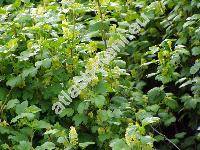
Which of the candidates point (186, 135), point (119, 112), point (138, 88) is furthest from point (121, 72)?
point (186, 135)

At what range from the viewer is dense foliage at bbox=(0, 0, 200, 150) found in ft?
7.82

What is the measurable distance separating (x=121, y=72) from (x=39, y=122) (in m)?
0.60

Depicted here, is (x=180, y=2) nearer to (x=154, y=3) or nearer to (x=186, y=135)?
(x=154, y=3)

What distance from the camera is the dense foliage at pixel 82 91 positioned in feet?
7.82

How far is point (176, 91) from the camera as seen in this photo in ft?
10.7

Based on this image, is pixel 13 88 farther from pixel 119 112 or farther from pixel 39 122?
pixel 119 112

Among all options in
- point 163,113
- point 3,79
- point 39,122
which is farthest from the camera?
point 163,113

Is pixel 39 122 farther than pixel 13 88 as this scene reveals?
No

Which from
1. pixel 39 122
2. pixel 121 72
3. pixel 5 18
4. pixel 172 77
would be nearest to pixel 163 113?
pixel 172 77

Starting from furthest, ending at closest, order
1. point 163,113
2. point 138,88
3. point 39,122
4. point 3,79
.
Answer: point 138,88 → point 163,113 → point 3,79 → point 39,122

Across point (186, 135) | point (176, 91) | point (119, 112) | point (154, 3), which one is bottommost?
point (186, 135)

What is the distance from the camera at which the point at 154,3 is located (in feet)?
10.6

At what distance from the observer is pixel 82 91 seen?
96.1 inches

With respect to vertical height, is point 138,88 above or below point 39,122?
below
